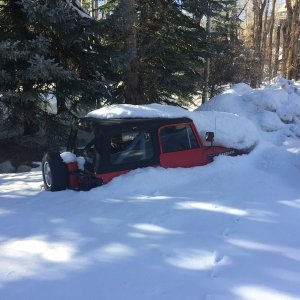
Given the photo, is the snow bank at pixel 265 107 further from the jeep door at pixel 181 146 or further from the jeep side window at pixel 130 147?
the jeep side window at pixel 130 147

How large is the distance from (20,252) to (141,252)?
1240 mm

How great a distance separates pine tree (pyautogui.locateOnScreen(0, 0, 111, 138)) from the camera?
10086 millimetres

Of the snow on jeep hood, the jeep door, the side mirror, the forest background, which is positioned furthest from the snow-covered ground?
the forest background

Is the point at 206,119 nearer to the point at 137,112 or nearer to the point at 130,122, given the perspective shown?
the point at 137,112

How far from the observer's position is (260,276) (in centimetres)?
361

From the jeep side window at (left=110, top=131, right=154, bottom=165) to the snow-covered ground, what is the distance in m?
0.28

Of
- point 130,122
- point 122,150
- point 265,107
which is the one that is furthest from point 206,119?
point 265,107

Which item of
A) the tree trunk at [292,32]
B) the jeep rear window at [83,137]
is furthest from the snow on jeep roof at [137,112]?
the tree trunk at [292,32]

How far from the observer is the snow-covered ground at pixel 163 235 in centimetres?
354

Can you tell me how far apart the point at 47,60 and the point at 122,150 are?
435 centimetres

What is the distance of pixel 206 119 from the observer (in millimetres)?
7898

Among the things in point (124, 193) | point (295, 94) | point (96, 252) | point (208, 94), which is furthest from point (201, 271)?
point (208, 94)

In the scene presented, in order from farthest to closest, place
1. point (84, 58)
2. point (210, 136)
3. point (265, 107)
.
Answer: point (265, 107)
point (84, 58)
point (210, 136)

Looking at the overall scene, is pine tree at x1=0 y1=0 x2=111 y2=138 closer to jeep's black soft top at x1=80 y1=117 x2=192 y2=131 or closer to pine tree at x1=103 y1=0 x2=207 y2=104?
pine tree at x1=103 y1=0 x2=207 y2=104
